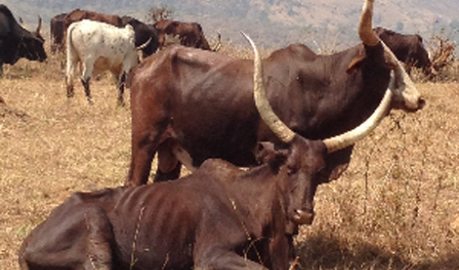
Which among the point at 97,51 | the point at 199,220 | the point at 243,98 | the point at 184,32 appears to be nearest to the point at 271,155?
the point at 199,220

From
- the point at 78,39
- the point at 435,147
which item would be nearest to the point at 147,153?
the point at 435,147

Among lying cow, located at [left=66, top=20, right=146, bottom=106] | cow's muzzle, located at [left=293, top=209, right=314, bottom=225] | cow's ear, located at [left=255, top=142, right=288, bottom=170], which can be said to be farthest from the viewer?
lying cow, located at [left=66, top=20, right=146, bottom=106]

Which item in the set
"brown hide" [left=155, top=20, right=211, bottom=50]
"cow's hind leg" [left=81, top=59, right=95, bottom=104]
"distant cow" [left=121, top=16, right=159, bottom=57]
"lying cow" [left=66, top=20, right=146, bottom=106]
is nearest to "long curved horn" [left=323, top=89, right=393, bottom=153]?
"lying cow" [left=66, top=20, right=146, bottom=106]

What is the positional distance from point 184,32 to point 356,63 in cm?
1719

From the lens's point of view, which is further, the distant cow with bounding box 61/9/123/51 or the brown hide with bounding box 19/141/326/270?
the distant cow with bounding box 61/9/123/51

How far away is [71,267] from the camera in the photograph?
13.5ft

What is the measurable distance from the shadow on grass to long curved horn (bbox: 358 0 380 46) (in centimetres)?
161

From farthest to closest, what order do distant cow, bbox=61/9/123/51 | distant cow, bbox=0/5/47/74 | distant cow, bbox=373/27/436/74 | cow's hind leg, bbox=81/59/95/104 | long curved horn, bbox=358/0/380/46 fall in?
distant cow, bbox=61/9/123/51 → distant cow, bbox=0/5/47/74 → distant cow, bbox=373/27/436/74 → cow's hind leg, bbox=81/59/95/104 → long curved horn, bbox=358/0/380/46

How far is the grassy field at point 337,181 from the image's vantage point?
5398mm

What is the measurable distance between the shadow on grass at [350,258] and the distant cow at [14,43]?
13.4 m

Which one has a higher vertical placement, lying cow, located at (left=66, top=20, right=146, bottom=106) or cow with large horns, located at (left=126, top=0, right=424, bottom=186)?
cow with large horns, located at (left=126, top=0, right=424, bottom=186)

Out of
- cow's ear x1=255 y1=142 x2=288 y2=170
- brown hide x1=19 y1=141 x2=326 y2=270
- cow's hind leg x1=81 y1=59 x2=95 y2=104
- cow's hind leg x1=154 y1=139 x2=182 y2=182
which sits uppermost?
cow's ear x1=255 y1=142 x2=288 y2=170

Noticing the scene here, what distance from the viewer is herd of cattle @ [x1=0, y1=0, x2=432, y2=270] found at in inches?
165

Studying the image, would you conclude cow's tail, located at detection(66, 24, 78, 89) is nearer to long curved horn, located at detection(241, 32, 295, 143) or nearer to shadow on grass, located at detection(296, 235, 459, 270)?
shadow on grass, located at detection(296, 235, 459, 270)
